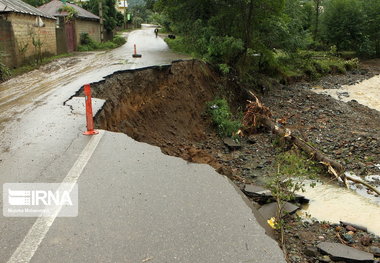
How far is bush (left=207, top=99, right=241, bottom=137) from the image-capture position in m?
12.4

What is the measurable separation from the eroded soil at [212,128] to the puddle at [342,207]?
77 centimetres

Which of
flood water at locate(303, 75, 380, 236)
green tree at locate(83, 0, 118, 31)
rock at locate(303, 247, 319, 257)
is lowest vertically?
flood water at locate(303, 75, 380, 236)

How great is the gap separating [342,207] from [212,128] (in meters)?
6.67

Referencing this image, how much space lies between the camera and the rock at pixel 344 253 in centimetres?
428

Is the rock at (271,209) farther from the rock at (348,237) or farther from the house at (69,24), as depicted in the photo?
the house at (69,24)

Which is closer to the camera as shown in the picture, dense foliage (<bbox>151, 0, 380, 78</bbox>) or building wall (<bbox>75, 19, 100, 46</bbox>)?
dense foliage (<bbox>151, 0, 380, 78</bbox>)

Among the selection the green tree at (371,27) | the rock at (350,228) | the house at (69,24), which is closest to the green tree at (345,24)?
the green tree at (371,27)

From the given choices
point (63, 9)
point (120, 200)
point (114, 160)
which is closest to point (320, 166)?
point (114, 160)

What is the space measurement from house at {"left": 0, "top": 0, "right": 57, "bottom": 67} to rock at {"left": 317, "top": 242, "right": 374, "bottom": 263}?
15.2m

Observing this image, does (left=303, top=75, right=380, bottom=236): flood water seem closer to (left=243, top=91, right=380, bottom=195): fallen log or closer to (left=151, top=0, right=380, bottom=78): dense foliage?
(left=243, top=91, right=380, bottom=195): fallen log

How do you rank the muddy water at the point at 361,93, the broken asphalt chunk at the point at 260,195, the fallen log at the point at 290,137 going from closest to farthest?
the broken asphalt chunk at the point at 260,195 → the fallen log at the point at 290,137 → the muddy water at the point at 361,93

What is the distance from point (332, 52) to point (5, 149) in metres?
32.3

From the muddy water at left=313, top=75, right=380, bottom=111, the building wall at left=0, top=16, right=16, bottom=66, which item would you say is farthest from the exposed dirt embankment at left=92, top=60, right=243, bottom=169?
the muddy water at left=313, top=75, right=380, bottom=111
